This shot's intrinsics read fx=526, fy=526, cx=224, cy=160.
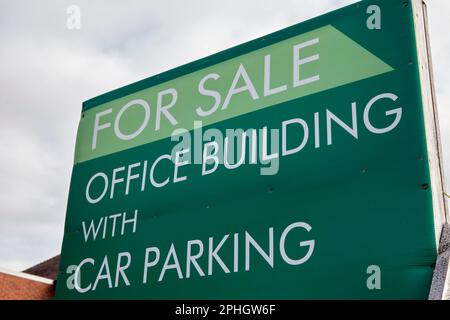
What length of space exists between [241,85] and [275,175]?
2.10 ft

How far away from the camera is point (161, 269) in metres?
2.78

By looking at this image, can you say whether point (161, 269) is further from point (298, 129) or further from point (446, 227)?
point (446, 227)

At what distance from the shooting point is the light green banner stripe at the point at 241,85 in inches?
106

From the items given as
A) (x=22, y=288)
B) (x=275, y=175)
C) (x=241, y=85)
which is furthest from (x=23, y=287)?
(x=275, y=175)

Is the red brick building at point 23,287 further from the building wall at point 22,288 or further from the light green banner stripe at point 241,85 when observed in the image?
the light green banner stripe at point 241,85

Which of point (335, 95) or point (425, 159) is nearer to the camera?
point (425, 159)

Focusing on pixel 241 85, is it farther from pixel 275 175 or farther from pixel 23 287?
pixel 23 287

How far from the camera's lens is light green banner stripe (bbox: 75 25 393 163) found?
2.69 meters

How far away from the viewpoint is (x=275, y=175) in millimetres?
2650

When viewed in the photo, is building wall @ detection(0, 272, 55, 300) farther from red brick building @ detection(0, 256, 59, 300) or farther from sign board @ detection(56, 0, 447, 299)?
sign board @ detection(56, 0, 447, 299)

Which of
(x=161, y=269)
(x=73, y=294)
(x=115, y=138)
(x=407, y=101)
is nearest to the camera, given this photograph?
(x=407, y=101)

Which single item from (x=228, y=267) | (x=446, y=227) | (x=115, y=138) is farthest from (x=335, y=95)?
(x=115, y=138)

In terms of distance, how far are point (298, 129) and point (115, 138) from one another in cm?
127
